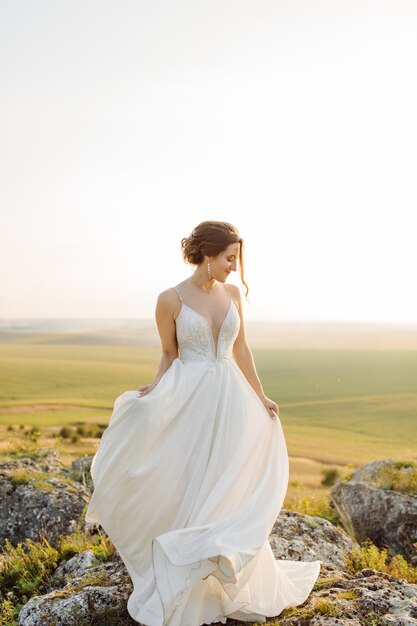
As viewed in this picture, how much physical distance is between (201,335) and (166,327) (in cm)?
39

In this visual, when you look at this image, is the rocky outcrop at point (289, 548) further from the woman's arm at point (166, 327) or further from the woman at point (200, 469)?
the woman's arm at point (166, 327)

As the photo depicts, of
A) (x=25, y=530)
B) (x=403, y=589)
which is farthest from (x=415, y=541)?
(x=25, y=530)

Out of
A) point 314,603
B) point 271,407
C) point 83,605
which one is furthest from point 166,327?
point 314,603

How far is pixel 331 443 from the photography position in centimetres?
3478

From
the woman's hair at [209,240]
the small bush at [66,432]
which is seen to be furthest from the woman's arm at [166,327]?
the small bush at [66,432]

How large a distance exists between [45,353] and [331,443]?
57.4m

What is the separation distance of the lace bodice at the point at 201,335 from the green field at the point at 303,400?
8.38 metres

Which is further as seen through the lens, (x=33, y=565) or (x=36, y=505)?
(x=36, y=505)

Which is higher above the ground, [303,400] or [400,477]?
[400,477]

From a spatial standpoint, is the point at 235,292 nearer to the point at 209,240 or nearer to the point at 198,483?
the point at 209,240

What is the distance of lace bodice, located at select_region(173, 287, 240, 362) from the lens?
6621 mm

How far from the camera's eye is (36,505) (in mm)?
9961

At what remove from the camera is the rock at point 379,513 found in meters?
10.5

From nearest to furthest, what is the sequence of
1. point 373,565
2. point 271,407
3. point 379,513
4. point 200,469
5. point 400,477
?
1. point 200,469
2. point 271,407
3. point 373,565
4. point 379,513
5. point 400,477
